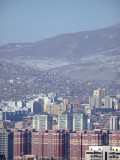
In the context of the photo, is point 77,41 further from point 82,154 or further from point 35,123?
point 82,154

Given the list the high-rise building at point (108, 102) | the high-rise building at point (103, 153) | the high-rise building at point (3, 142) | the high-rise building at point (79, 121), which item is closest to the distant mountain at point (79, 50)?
the high-rise building at point (108, 102)

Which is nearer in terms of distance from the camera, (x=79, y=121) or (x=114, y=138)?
(x=114, y=138)

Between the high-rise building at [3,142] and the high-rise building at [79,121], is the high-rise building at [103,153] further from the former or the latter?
the high-rise building at [79,121]

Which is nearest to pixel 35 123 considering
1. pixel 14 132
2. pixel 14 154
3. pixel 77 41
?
pixel 14 132

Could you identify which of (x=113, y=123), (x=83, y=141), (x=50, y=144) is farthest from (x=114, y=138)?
(x=113, y=123)

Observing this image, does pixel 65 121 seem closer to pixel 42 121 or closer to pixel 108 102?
pixel 42 121
